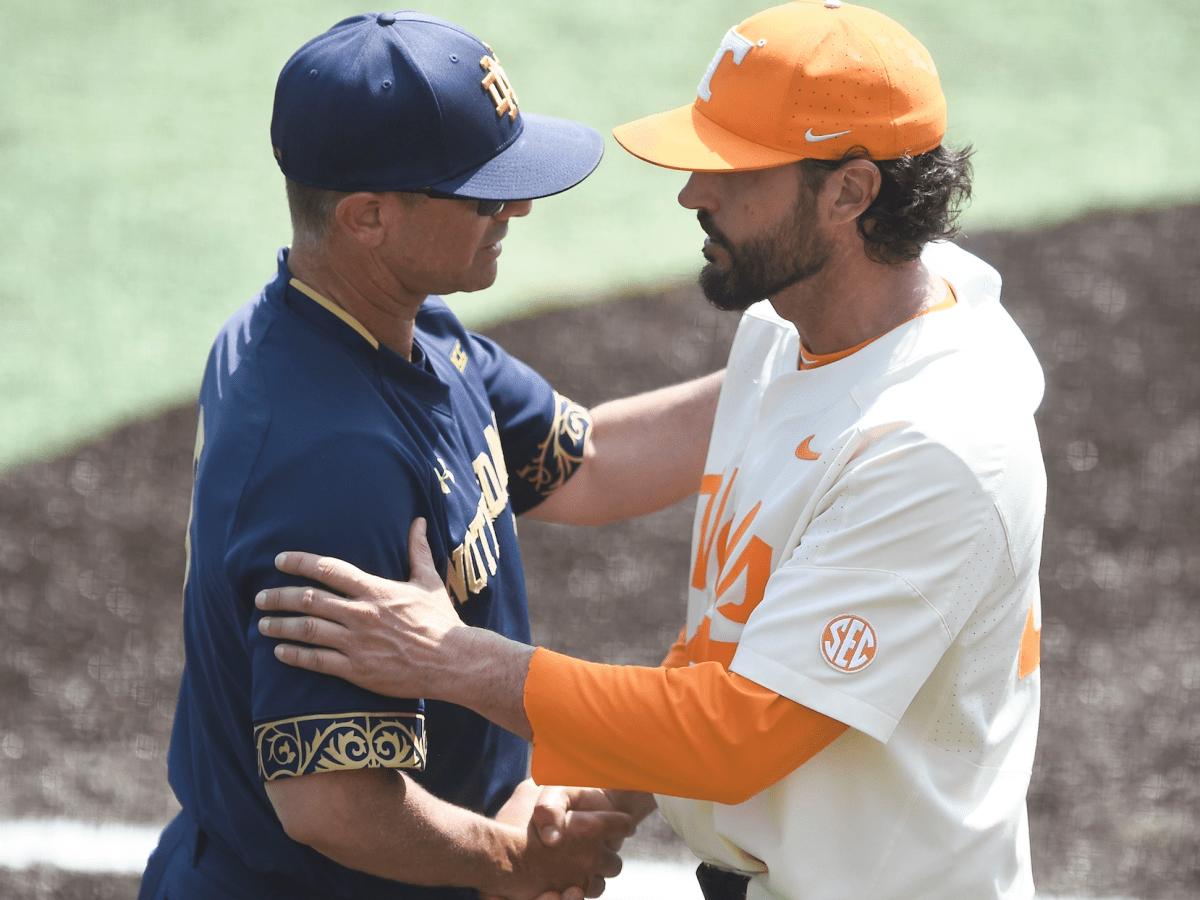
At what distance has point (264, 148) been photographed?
6527 millimetres

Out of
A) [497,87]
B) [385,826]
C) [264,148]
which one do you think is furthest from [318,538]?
[264,148]

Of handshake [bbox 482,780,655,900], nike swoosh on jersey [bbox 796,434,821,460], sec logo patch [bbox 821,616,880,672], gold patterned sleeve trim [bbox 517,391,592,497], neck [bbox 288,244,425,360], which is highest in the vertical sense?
neck [bbox 288,244,425,360]

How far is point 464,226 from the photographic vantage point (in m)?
2.14

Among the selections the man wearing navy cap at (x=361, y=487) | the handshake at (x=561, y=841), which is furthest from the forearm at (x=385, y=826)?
the handshake at (x=561, y=841)

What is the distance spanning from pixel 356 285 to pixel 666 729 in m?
0.94

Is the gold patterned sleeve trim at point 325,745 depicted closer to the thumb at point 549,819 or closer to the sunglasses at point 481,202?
the thumb at point 549,819

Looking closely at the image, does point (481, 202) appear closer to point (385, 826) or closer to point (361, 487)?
point (361, 487)

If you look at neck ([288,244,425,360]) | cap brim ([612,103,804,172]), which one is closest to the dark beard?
cap brim ([612,103,804,172])

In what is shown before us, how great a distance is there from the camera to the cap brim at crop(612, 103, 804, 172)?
2148 millimetres

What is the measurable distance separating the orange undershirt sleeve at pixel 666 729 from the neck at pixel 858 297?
70 centimetres

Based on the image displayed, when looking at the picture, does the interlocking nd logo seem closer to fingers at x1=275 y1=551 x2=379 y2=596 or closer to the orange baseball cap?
the orange baseball cap

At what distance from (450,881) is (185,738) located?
57 centimetres

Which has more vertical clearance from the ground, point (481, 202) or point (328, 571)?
point (481, 202)

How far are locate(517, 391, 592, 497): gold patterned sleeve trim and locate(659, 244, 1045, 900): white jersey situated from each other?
0.57 metres
